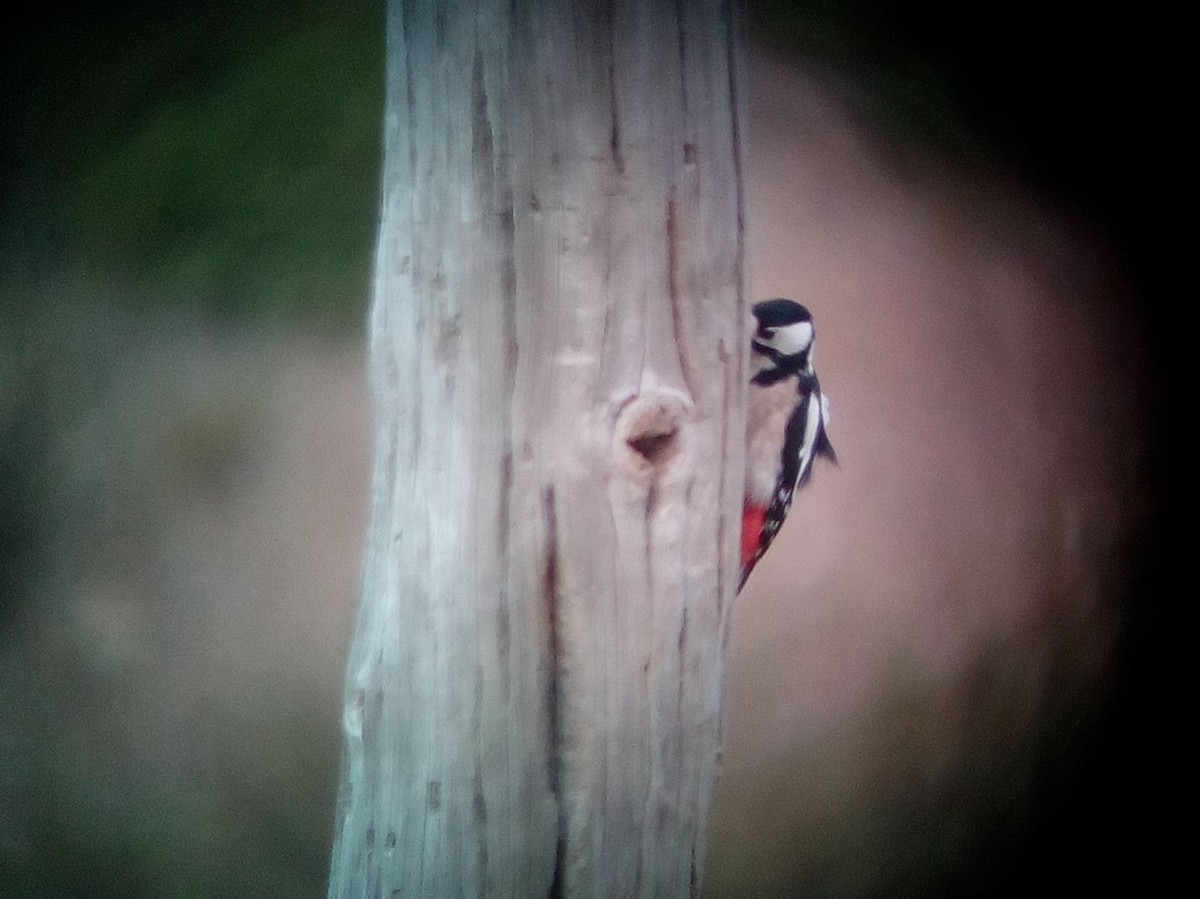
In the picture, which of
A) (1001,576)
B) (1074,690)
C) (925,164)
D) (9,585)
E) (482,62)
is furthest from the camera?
(1074,690)

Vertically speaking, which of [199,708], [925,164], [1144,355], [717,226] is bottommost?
[199,708]

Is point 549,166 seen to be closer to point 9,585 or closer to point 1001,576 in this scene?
point 9,585

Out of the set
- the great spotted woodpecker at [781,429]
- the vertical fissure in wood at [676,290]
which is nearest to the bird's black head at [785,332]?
the great spotted woodpecker at [781,429]

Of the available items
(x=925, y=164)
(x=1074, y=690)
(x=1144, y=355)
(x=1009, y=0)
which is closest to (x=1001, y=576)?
(x=1074, y=690)

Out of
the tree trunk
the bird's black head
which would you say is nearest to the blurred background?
the bird's black head

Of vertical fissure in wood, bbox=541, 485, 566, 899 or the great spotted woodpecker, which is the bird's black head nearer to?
the great spotted woodpecker

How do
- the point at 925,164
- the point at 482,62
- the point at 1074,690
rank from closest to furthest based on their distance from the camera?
the point at 482,62
the point at 925,164
the point at 1074,690
